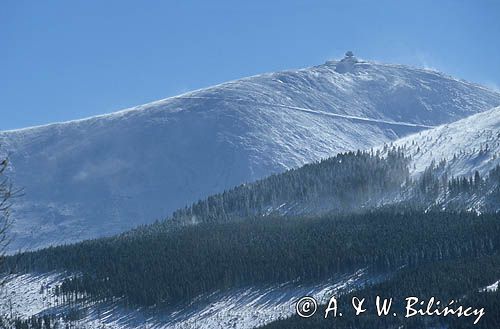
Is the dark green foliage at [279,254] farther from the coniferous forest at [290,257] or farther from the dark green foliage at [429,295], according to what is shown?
the dark green foliage at [429,295]

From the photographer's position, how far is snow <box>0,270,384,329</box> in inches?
5807

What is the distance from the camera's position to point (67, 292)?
176m

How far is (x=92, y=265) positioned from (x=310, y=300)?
60.1 m

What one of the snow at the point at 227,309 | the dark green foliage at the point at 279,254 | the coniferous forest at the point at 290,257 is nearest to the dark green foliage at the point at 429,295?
the coniferous forest at the point at 290,257

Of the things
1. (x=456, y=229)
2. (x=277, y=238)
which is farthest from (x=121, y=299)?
(x=456, y=229)

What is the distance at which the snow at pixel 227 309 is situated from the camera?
148 meters

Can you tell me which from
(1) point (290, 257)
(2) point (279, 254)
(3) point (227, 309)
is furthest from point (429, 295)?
(2) point (279, 254)

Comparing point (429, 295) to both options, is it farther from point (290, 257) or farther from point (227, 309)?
point (290, 257)

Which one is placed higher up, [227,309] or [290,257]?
[290,257]

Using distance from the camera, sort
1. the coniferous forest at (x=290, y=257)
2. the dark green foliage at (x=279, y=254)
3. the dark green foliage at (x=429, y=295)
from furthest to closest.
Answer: the dark green foliage at (x=279, y=254), the coniferous forest at (x=290, y=257), the dark green foliage at (x=429, y=295)

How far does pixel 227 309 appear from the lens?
509ft

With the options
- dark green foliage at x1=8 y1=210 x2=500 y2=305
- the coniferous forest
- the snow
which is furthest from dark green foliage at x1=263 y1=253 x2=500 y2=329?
dark green foliage at x1=8 y1=210 x2=500 y2=305

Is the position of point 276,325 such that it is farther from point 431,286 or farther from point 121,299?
point 121,299

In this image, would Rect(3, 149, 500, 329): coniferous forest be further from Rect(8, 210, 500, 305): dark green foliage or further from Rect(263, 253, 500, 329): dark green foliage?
Rect(263, 253, 500, 329): dark green foliage
